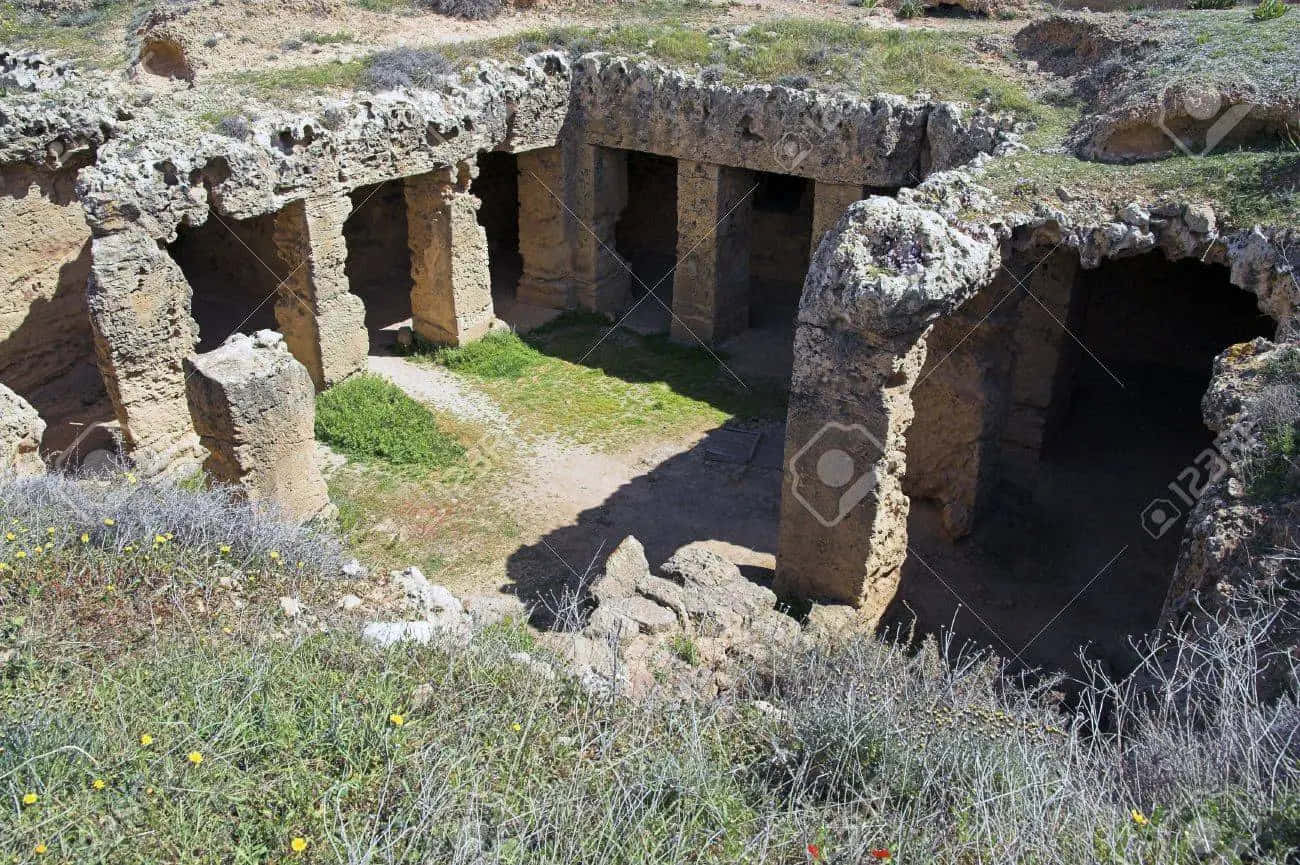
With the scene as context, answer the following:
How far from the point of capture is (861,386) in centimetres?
746

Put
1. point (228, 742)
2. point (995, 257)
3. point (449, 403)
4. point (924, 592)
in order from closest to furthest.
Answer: point (228, 742) < point (995, 257) < point (924, 592) < point (449, 403)

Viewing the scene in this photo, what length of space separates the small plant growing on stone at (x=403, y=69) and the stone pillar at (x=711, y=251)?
3399 mm

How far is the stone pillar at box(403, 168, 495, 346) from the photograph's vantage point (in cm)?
1348

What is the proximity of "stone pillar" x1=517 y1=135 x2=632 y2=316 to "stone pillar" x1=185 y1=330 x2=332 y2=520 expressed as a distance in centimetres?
664

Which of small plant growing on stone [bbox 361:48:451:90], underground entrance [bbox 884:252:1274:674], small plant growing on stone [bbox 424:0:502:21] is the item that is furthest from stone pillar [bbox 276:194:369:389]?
underground entrance [bbox 884:252:1274:674]

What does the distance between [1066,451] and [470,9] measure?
11.6 metres

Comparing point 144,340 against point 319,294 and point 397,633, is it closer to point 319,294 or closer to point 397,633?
point 319,294

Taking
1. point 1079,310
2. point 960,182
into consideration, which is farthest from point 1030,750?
point 1079,310

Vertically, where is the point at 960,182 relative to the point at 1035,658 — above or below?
above

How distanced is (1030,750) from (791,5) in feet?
49.9

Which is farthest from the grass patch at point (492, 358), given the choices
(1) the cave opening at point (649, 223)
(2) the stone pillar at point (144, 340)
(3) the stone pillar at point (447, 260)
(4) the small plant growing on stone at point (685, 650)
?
(4) the small plant growing on stone at point (685, 650)

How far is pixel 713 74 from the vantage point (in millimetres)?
13617

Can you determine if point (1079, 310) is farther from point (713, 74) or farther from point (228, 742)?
point (228, 742)

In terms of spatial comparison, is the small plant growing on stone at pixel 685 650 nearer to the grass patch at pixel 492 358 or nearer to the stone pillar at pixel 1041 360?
the stone pillar at pixel 1041 360
